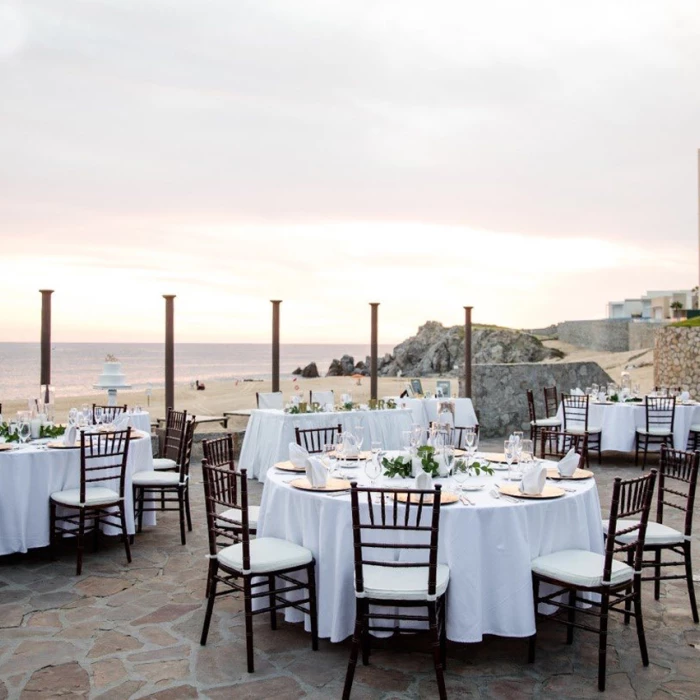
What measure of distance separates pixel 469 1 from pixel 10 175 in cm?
780

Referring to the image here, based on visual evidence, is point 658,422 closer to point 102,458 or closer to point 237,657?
point 102,458

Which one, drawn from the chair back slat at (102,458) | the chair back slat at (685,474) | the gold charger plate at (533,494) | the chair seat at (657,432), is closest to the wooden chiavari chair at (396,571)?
the gold charger plate at (533,494)

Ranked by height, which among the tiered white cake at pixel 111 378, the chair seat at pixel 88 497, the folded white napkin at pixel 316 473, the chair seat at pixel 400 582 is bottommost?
the chair seat at pixel 400 582

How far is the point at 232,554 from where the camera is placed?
13.4 feet

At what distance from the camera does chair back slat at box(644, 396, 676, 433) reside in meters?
10.1

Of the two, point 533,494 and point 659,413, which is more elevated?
point 659,413

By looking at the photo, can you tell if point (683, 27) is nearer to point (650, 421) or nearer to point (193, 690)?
point (650, 421)

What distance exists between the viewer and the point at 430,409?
11.5m

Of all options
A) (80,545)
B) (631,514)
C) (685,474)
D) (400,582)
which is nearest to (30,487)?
(80,545)

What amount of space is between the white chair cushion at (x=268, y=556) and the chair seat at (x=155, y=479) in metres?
2.34

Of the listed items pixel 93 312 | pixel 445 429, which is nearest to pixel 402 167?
→ pixel 445 429

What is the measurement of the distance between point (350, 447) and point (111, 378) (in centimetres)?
591

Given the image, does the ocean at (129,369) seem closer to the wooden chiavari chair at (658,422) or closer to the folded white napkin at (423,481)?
the wooden chiavari chair at (658,422)

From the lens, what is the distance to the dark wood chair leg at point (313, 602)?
398cm
